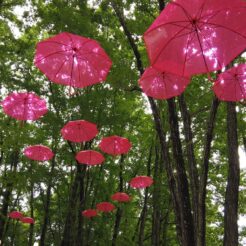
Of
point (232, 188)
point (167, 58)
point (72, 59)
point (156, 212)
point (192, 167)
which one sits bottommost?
point (192, 167)

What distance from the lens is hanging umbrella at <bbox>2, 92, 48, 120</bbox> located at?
8.24m

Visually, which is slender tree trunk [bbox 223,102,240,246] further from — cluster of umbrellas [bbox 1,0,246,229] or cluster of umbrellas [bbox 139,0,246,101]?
cluster of umbrellas [bbox 139,0,246,101]

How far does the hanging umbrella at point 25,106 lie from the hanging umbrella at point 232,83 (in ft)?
13.7

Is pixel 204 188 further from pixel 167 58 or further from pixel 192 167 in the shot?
pixel 167 58

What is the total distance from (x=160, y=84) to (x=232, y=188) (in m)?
3.20

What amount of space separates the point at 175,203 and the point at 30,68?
9870mm

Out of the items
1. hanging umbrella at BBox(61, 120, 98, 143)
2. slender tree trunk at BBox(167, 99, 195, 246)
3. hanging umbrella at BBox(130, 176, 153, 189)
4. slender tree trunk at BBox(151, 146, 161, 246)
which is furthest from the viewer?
slender tree trunk at BBox(151, 146, 161, 246)

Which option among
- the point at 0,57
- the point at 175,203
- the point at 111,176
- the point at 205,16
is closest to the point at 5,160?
the point at 111,176

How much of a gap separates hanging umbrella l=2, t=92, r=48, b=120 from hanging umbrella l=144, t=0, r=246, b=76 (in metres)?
4.77

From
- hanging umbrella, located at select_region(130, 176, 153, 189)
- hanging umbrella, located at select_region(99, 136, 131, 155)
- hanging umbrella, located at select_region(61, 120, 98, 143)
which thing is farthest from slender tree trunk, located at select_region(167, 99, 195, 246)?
hanging umbrella, located at select_region(130, 176, 153, 189)

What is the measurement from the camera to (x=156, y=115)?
5441mm

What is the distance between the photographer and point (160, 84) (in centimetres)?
573

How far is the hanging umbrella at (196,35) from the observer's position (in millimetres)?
3711

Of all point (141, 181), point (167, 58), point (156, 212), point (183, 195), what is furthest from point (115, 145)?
point (156, 212)
